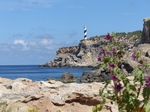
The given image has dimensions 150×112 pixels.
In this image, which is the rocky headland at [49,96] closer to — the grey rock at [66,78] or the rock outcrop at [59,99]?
the rock outcrop at [59,99]

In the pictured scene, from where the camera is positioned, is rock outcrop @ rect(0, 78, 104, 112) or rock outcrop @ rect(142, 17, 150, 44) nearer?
rock outcrop @ rect(0, 78, 104, 112)

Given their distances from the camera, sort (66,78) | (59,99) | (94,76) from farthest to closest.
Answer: (94,76), (66,78), (59,99)

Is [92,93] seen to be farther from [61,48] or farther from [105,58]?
[61,48]

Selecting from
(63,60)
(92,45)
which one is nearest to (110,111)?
(92,45)

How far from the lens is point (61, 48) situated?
516 ft

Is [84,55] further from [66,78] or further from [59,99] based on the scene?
[59,99]

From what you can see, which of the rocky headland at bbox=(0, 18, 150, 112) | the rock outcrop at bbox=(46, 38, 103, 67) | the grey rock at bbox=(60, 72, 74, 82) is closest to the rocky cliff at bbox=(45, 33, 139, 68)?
the rock outcrop at bbox=(46, 38, 103, 67)

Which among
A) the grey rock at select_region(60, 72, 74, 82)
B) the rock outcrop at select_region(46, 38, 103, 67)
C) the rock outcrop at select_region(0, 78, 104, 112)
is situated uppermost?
the rock outcrop at select_region(46, 38, 103, 67)

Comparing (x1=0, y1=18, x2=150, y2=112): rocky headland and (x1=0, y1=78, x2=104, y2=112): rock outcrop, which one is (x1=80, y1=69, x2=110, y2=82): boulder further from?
(x1=0, y1=78, x2=104, y2=112): rock outcrop

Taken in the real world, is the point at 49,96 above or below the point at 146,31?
below

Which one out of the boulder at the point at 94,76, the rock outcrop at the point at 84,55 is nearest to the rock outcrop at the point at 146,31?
the boulder at the point at 94,76

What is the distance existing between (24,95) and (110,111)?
9.74 ft

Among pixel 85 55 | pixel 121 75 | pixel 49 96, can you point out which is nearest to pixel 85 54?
pixel 85 55

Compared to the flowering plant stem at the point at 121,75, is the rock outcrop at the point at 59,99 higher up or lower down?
lower down
